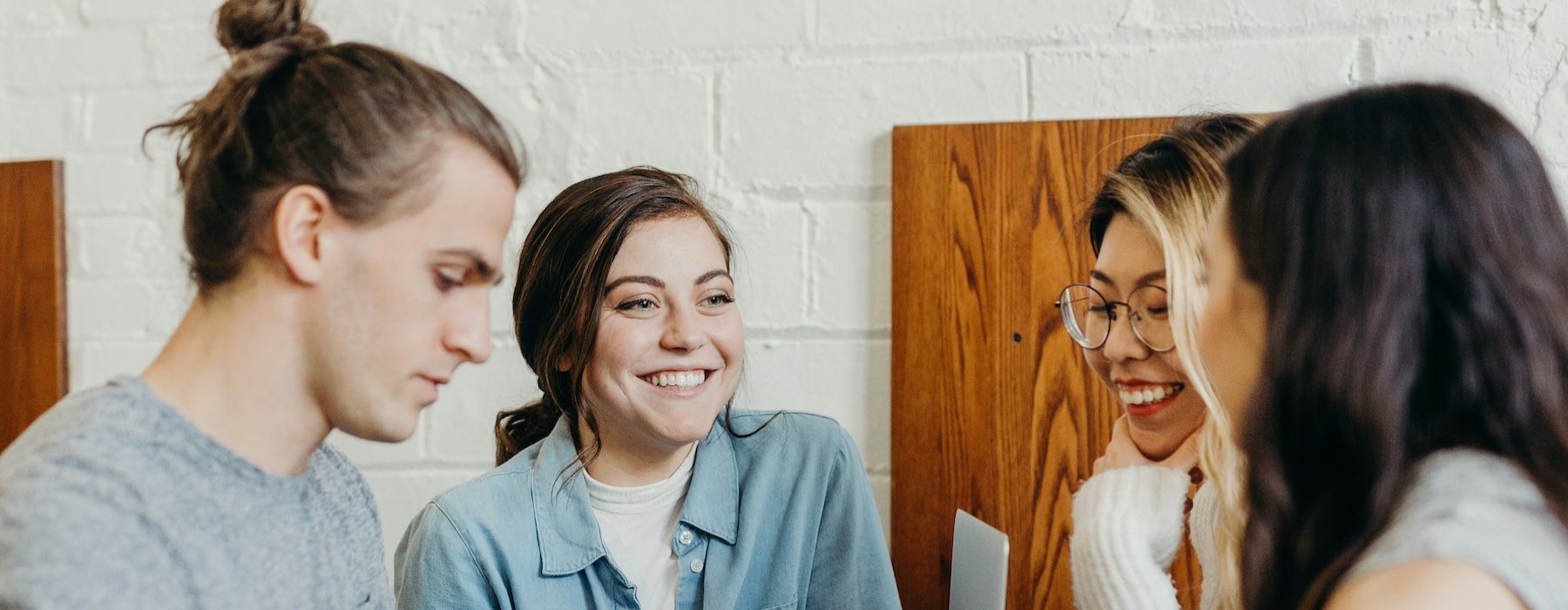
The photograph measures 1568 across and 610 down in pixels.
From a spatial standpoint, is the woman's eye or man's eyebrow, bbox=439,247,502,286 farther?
the woman's eye

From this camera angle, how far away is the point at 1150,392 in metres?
1.14

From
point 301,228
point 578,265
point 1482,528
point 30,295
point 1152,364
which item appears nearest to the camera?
point 1482,528

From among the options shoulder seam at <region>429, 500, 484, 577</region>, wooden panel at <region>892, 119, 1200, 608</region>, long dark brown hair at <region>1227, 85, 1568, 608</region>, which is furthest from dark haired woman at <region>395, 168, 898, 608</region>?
long dark brown hair at <region>1227, 85, 1568, 608</region>

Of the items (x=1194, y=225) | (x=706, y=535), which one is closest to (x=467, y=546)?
(x=706, y=535)

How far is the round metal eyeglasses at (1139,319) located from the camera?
1.09 meters

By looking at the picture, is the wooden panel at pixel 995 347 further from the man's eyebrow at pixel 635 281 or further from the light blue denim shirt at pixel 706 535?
the man's eyebrow at pixel 635 281

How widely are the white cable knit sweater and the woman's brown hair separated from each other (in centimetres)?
63

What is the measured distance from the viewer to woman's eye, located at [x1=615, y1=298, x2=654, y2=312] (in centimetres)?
123

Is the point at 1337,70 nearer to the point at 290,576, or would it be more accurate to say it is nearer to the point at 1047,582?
the point at 1047,582

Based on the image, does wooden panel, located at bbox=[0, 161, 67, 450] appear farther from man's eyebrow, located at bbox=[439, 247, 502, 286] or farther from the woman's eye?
man's eyebrow, located at bbox=[439, 247, 502, 286]

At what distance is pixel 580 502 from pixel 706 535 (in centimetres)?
14

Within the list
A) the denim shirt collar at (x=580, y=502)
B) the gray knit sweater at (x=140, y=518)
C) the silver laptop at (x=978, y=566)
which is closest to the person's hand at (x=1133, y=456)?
the silver laptop at (x=978, y=566)

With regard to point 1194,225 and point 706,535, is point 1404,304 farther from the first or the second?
point 706,535

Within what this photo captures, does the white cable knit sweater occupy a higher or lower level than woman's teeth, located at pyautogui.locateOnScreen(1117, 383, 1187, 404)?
lower
